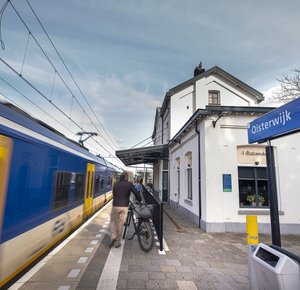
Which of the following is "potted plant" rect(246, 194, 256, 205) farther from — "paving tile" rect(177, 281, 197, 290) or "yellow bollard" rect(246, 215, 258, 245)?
"paving tile" rect(177, 281, 197, 290)

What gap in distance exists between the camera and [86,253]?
4605 mm

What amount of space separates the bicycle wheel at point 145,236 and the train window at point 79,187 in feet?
8.08

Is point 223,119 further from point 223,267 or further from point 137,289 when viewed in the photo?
point 137,289

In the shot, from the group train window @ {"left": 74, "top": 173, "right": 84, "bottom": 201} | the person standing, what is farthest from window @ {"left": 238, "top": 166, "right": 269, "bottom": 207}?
train window @ {"left": 74, "top": 173, "right": 84, "bottom": 201}

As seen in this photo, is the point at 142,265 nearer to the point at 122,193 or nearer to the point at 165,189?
the point at 122,193

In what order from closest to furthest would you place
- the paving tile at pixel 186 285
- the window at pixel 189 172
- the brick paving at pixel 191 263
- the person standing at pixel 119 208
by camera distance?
the paving tile at pixel 186 285, the brick paving at pixel 191 263, the person standing at pixel 119 208, the window at pixel 189 172

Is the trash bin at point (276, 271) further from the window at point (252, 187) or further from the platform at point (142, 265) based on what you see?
the window at point (252, 187)

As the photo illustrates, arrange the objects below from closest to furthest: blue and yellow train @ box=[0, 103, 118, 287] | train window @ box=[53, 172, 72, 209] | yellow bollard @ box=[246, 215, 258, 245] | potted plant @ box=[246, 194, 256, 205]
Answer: blue and yellow train @ box=[0, 103, 118, 287]
yellow bollard @ box=[246, 215, 258, 245]
train window @ box=[53, 172, 72, 209]
potted plant @ box=[246, 194, 256, 205]

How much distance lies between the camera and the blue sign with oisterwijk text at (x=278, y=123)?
10.2ft

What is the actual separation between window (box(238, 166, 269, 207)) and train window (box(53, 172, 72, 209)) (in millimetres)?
5671

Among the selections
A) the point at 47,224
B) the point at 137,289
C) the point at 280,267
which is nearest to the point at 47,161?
the point at 47,224

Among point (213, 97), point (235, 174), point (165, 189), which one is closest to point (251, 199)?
point (235, 174)

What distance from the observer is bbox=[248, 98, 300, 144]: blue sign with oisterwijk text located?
10.2 feet

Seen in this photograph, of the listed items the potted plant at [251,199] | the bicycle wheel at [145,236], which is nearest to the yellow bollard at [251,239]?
the bicycle wheel at [145,236]
